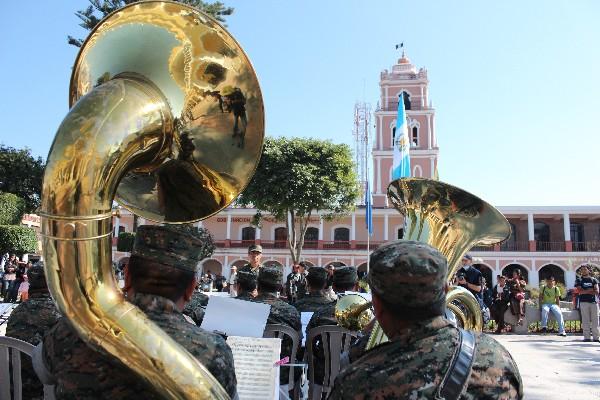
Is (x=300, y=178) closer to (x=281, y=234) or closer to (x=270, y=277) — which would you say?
(x=281, y=234)

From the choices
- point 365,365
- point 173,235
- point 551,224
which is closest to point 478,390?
point 365,365

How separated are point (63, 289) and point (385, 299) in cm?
86

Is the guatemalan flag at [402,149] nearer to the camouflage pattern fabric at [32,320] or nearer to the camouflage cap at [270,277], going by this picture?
the camouflage cap at [270,277]

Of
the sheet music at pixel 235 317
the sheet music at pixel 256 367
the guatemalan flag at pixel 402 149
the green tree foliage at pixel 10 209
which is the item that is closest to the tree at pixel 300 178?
the guatemalan flag at pixel 402 149

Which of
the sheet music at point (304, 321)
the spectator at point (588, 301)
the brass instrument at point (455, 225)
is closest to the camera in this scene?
the brass instrument at point (455, 225)

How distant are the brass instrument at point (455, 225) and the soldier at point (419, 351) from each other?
1.51 metres

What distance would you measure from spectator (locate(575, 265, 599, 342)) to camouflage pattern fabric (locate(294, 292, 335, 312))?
7.78 metres

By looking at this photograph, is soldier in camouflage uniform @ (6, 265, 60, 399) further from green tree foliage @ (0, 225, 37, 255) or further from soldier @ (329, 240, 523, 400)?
green tree foliage @ (0, 225, 37, 255)

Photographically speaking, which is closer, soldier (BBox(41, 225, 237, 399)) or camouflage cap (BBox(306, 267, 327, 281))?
soldier (BBox(41, 225, 237, 399))

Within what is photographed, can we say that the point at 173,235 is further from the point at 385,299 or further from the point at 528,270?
the point at 528,270

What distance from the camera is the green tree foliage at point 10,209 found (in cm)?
2563

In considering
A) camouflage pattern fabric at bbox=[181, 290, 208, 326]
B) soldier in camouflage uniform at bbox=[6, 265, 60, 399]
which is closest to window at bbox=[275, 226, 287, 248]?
camouflage pattern fabric at bbox=[181, 290, 208, 326]

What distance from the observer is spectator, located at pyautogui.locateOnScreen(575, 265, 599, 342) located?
396 inches

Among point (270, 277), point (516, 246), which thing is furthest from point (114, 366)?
point (516, 246)
